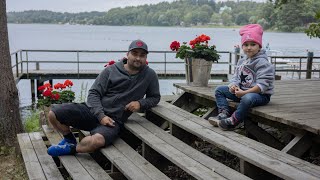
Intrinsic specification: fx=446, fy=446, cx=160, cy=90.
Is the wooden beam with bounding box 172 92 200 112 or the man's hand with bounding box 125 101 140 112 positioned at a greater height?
the man's hand with bounding box 125 101 140 112

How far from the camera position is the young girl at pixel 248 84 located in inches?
150

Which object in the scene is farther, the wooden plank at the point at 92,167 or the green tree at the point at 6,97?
the green tree at the point at 6,97

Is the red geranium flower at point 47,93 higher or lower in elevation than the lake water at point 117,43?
higher

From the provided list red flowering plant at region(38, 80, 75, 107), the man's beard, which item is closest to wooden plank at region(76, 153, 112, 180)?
the man's beard

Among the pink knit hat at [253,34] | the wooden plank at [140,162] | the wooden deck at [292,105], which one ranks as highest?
the pink knit hat at [253,34]

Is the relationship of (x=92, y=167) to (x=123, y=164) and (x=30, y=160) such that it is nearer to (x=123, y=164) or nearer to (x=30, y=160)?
(x=123, y=164)

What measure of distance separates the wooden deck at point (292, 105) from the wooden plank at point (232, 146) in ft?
1.22

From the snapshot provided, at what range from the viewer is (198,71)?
5191mm

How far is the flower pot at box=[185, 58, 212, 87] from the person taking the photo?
16.9 ft

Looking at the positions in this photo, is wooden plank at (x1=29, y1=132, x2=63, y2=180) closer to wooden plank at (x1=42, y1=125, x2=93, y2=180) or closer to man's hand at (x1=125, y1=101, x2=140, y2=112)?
wooden plank at (x1=42, y1=125, x2=93, y2=180)

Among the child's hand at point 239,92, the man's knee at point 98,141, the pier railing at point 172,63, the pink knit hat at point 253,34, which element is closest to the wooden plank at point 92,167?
the man's knee at point 98,141

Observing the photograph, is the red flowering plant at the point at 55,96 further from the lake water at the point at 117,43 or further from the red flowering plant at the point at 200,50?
the lake water at the point at 117,43

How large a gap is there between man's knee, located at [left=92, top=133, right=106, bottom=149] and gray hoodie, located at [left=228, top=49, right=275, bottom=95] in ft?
4.24

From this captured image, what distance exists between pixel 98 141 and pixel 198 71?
179 centimetres
